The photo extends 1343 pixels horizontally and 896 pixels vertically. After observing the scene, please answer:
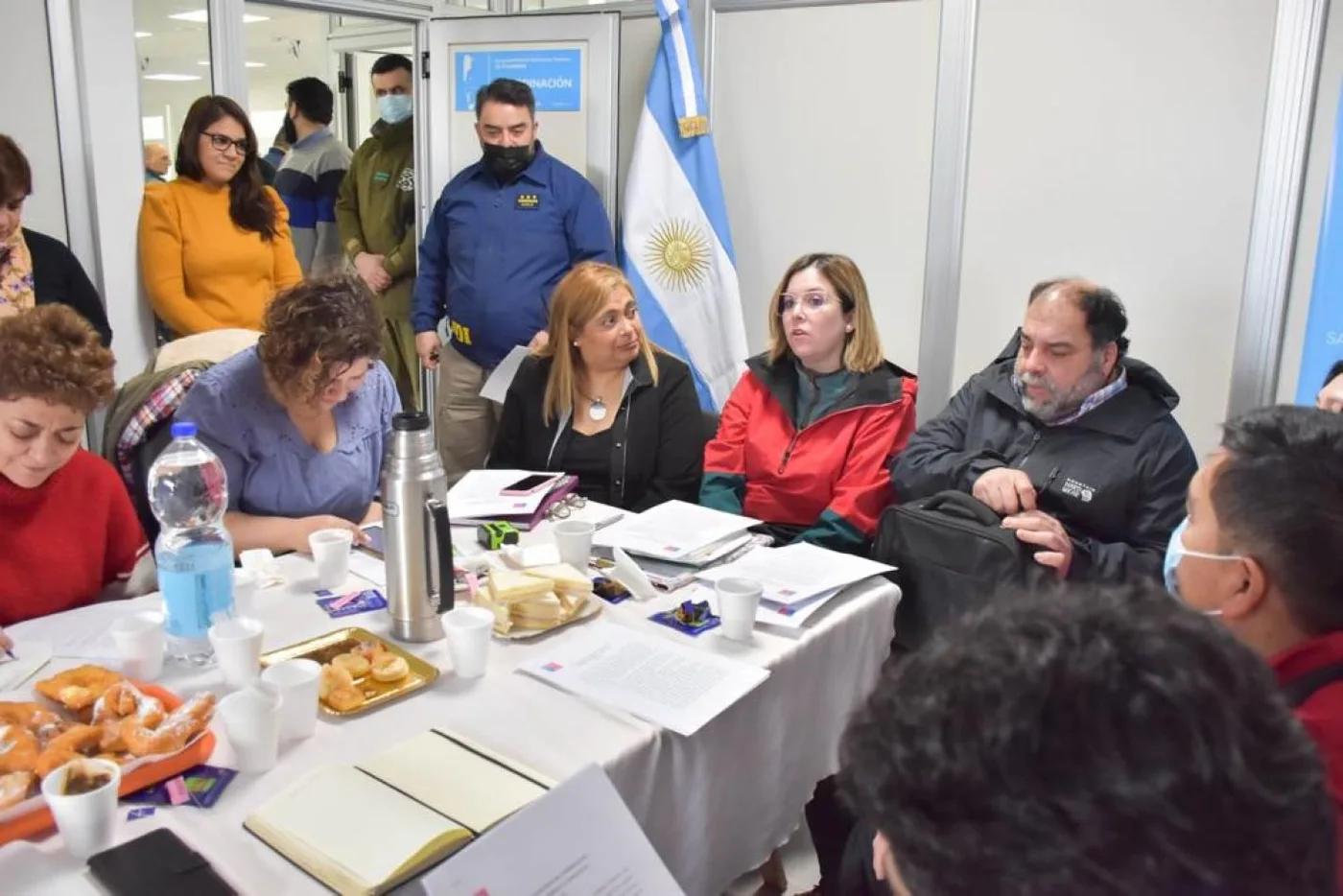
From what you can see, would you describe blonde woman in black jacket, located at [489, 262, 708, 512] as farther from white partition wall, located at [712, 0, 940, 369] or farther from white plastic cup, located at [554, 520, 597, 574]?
white partition wall, located at [712, 0, 940, 369]

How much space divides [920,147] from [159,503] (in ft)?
8.57

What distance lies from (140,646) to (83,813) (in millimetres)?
377

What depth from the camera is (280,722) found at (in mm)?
1192

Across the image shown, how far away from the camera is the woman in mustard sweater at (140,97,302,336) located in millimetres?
3139

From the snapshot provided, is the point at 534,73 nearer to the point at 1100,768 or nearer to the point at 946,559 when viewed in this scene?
the point at 946,559

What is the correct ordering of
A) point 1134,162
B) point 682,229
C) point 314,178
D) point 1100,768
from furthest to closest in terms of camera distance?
point 314,178
point 682,229
point 1134,162
point 1100,768

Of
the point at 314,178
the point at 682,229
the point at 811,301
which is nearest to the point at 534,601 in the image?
the point at 811,301

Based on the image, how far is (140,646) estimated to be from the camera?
1326mm

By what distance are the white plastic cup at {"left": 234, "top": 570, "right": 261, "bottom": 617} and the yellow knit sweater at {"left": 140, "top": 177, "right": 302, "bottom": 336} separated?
1862mm

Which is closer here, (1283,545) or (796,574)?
(1283,545)

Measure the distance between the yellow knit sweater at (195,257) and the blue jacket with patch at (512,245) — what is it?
686 mm

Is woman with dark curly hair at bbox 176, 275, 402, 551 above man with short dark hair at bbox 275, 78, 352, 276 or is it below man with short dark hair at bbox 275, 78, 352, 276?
below

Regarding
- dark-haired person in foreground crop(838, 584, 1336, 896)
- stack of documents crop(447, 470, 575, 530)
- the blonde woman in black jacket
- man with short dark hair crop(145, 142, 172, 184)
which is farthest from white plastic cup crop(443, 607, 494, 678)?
man with short dark hair crop(145, 142, 172, 184)

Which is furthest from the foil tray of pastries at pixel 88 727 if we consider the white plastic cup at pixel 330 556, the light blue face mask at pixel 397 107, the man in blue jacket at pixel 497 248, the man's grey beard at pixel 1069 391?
the light blue face mask at pixel 397 107
